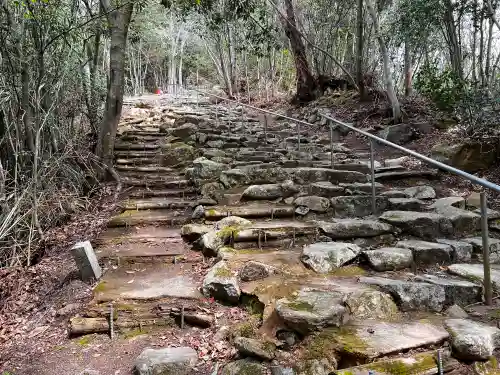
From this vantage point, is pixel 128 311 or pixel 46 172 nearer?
pixel 128 311

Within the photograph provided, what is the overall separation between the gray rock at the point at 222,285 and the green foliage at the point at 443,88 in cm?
615

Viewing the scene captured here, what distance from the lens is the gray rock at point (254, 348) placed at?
2.34m

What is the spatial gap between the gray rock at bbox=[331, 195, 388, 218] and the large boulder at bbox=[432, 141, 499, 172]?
2345mm

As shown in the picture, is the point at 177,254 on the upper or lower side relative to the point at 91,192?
lower

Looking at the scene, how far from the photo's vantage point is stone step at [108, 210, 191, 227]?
496cm

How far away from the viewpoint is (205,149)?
7.48 metres

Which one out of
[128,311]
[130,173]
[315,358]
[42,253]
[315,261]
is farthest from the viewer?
[130,173]

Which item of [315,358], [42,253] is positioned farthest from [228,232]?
[42,253]

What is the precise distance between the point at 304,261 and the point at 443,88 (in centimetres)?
618

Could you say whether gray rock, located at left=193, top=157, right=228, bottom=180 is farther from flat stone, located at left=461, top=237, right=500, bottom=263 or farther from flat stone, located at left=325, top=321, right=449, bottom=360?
flat stone, located at left=325, top=321, right=449, bottom=360

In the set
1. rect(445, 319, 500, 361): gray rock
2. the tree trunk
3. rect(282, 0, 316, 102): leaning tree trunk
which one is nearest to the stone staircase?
rect(445, 319, 500, 361): gray rock

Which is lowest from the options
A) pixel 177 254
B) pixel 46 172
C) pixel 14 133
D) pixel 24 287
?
pixel 24 287

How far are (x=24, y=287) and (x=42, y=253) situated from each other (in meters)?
0.86

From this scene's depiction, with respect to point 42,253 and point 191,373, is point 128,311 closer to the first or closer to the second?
point 191,373
